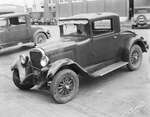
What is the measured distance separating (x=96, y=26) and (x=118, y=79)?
1.51 meters

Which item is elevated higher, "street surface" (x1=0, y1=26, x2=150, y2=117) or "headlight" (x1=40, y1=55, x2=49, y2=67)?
"headlight" (x1=40, y1=55, x2=49, y2=67)

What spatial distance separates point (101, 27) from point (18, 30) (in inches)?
218

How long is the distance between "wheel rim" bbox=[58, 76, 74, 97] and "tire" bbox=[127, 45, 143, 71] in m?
2.24

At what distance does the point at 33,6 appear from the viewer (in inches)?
1686

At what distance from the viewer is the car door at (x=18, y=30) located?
10094 mm

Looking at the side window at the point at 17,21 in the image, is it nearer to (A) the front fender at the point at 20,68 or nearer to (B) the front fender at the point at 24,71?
(A) the front fender at the point at 20,68

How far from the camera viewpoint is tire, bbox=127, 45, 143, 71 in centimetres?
610

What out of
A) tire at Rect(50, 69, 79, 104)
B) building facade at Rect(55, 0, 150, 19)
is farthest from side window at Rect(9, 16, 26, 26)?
building facade at Rect(55, 0, 150, 19)

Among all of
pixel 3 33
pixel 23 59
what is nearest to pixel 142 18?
pixel 3 33

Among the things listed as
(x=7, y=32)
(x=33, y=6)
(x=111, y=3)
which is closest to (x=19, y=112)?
(x=7, y=32)

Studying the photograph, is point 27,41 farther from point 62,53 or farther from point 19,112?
point 19,112

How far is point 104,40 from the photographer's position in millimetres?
5551

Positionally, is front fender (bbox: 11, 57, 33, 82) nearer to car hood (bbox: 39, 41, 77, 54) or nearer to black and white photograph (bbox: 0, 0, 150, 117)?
black and white photograph (bbox: 0, 0, 150, 117)

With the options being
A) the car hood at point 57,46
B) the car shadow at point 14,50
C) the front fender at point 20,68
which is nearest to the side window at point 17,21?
the car shadow at point 14,50
